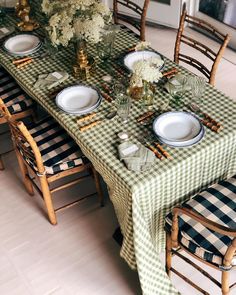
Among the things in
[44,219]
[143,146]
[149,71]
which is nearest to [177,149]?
[143,146]

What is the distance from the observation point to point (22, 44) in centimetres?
292

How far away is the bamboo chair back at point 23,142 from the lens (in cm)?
218

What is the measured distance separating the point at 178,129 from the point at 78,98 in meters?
0.62

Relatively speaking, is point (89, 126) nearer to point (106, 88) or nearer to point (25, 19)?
point (106, 88)

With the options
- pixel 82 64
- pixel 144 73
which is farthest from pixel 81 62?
pixel 144 73

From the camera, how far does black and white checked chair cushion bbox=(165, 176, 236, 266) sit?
6.23ft

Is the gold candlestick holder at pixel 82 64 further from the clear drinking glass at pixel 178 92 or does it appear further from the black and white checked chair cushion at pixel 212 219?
the black and white checked chair cushion at pixel 212 219

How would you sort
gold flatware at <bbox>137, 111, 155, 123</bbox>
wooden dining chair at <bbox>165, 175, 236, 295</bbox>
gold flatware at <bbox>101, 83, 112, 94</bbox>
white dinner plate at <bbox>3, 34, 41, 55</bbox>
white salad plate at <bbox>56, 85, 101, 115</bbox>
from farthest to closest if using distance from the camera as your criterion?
white dinner plate at <bbox>3, 34, 41, 55</bbox> < gold flatware at <bbox>101, 83, 112, 94</bbox> < white salad plate at <bbox>56, 85, 101, 115</bbox> < gold flatware at <bbox>137, 111, 155, 123</bbox> < wooden dining chair at <bbox>165, 175, 236, 295</bbox>

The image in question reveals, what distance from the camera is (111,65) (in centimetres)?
263

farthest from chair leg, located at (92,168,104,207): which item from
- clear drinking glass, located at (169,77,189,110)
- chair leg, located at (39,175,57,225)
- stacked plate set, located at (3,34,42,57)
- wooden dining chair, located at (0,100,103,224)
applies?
stacked plate set, located at (3,34,42,57)

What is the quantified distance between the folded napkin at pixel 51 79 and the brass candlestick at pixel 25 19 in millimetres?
613

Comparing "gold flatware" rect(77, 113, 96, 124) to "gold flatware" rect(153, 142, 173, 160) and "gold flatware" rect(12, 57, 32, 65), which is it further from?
"gold flatware" rect(12, 57, 32, 65)

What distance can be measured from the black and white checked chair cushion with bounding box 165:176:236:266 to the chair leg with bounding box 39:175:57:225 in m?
0.78

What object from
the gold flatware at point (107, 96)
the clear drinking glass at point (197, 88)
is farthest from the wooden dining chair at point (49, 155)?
the clear drinking glass at point (197, 88)
